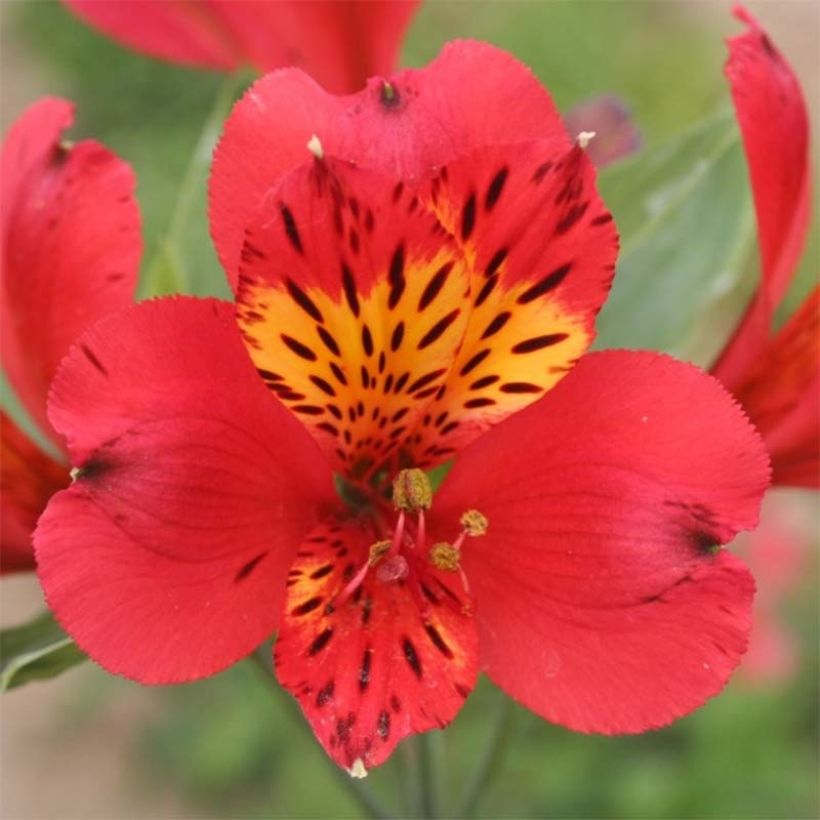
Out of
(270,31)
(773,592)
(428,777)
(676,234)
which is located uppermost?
(270,31)

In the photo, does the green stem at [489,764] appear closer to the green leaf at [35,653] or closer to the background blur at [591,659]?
the background blur at [591,659]

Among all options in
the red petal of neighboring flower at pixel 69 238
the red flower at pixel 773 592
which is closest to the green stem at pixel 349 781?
the red petal of neighboring flower at pixel 69 238

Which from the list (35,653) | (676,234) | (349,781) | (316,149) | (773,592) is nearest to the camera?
(316,149)

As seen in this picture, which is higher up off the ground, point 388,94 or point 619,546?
point 388,94

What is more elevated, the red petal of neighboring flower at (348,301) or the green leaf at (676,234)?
the red petal of neighboring flower at (348,301)

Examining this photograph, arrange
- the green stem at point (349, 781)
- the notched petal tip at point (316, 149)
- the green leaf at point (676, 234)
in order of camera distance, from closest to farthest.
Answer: the notched petal tip at point (316, 149) → the green stem at point (349, 781) → the green leaf at point (676, 234)

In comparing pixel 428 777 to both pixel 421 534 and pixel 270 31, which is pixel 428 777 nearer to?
pixel 421 534

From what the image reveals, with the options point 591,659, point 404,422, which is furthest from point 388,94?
point 591,659
